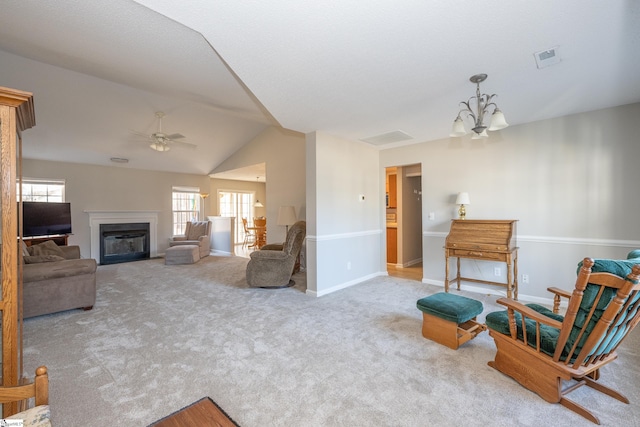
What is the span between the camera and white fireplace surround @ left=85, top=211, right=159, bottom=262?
664 centimetres

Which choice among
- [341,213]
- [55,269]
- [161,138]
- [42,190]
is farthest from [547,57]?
[42,190]

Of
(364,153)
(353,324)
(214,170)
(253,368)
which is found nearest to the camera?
(253,368)

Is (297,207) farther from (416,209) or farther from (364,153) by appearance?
(416,209)

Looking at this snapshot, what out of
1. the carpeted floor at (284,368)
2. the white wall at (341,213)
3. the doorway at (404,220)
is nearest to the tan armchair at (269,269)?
the white wall at (341,213)

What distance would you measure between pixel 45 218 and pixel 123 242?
1675 mm

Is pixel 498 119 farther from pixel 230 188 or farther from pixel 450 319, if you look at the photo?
pixel 230 188

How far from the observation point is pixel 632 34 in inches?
75.7

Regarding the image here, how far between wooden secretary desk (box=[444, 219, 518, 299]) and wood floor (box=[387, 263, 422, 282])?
1.13 meters

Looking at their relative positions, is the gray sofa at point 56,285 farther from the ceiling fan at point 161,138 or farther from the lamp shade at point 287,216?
the lamp shade at point 287,216

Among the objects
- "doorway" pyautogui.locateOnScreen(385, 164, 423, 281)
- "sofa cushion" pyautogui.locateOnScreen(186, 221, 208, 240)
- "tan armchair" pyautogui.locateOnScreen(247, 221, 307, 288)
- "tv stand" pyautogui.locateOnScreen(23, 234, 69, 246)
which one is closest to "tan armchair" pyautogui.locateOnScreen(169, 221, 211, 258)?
"sofa cushion" pyautogui.locateOnScreen(186, 221, 208, 240)

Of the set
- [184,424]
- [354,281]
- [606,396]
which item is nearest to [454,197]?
[354,281]

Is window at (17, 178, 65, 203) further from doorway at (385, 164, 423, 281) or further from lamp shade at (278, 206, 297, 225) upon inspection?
doorway at (385, 164, 423, 281)

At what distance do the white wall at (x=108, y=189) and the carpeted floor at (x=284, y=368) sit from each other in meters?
4.15

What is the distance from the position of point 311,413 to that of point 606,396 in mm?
2004
